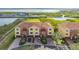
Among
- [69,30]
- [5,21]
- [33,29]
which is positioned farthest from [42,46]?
[5,21]

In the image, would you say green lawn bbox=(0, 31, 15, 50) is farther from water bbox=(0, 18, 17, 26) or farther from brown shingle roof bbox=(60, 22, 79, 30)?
brown shingle roof bbox=(60, 22, 79, 30)

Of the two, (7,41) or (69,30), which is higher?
(69,30)

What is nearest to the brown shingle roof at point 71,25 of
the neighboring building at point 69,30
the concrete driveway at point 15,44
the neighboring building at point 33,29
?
the neighboring building at point 69,30

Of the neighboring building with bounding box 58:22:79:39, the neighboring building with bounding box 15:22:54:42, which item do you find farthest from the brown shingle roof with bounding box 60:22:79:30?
the neighboring building with bounding box 15:22:54:42

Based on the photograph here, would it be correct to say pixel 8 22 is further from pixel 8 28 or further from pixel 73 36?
pixel 73 36

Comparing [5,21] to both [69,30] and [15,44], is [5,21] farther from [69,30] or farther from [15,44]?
[69,30]

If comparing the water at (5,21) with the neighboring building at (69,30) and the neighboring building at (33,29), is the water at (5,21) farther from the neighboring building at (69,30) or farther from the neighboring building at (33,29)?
the neighboring building at (69,30)
